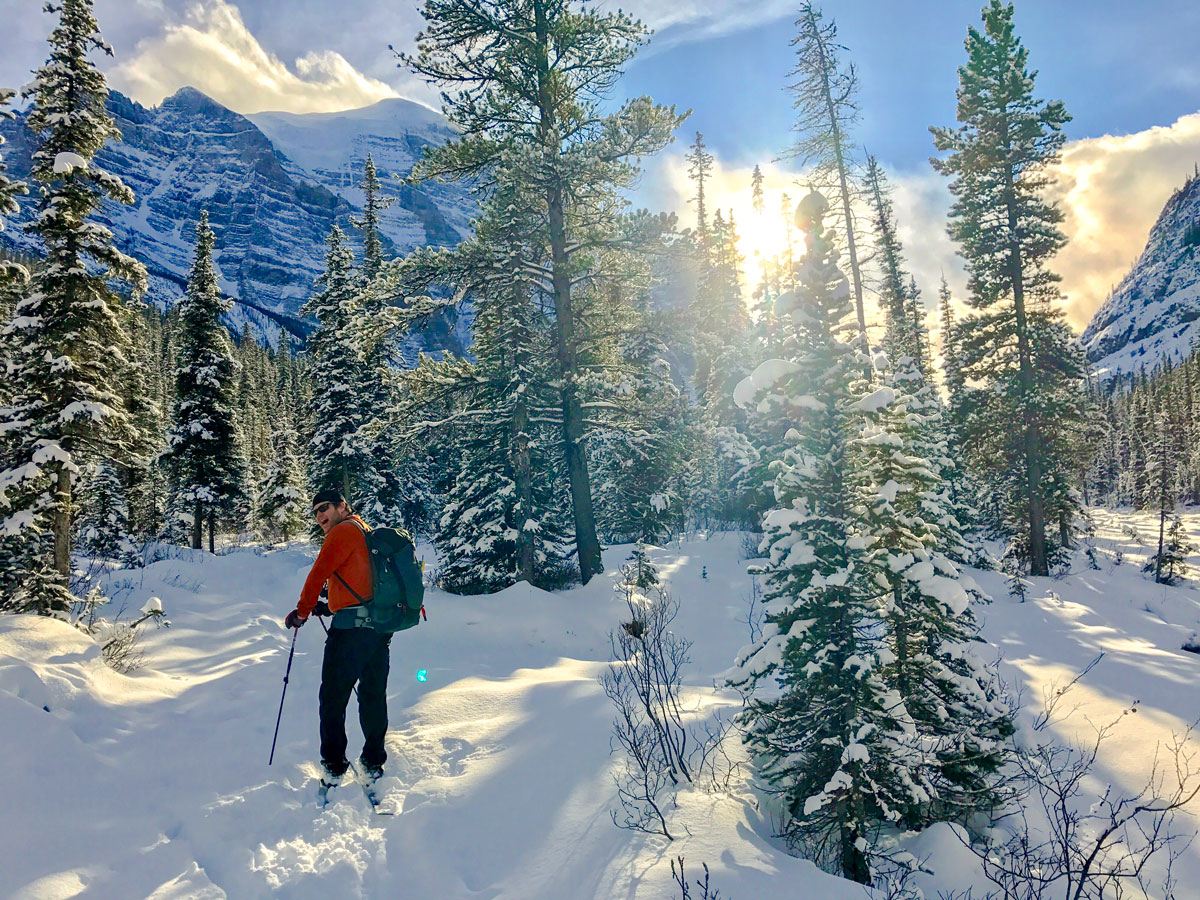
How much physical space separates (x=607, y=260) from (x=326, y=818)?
1236 cm

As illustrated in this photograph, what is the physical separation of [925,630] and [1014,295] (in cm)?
1829

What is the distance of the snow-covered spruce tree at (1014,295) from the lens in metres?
18.9

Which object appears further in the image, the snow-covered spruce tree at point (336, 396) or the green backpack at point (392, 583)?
the snow-covered spruce tree at point (336, 396)

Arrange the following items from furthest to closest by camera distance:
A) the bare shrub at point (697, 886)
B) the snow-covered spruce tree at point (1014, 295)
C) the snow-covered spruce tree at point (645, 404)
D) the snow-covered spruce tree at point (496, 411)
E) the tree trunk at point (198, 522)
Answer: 1. the tree trunk at point (198, 522)
2. the snow-covered spruce tree at point (1014, 295)
3. the snow-covered spruce tree at point (645, 404)
4. the snow-covered spruce tree at point (496, 411)
5. the bare shrub at point (697, 886)

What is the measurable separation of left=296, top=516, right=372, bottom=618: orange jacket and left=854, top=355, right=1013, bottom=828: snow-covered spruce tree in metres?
4.48

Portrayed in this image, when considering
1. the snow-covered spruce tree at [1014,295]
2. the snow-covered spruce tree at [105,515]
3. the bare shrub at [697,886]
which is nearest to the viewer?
the bare shrub at [697,886]

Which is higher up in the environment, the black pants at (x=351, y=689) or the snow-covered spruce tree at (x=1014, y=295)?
the snow-covered spruce tree at (x=1014, y=295)

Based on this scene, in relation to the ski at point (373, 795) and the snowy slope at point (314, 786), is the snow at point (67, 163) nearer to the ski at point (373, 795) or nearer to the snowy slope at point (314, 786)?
the snowy slope at point (314, 786)

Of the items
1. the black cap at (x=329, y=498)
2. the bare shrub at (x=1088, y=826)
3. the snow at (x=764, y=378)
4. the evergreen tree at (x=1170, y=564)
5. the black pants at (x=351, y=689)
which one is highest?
the snow at (x=764, y=378)

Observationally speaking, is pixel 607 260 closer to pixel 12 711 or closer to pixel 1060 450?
pixel 12 711

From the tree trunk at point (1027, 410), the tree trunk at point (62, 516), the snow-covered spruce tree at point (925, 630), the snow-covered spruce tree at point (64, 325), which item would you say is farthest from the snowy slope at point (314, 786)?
the tree trunk at point (1027, 410)

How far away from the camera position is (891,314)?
105 ft

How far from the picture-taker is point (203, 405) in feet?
87.7

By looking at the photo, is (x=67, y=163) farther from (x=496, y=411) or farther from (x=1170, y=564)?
(x=1170, y=564)
